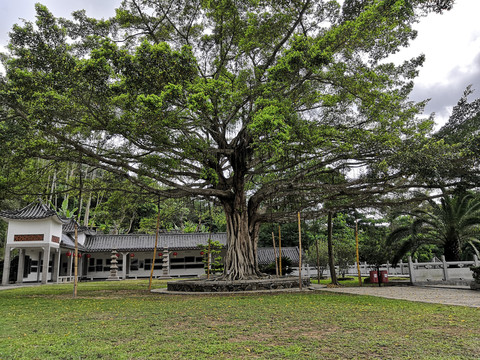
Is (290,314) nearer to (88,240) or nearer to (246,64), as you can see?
(246,64)

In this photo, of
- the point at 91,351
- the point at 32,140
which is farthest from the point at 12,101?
the point at 91,351

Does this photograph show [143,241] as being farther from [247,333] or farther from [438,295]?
[247,333]

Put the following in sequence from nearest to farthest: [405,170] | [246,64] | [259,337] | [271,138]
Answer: [259,337] < [271,138] < [405,170] < [246,64]

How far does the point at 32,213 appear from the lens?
72.9ft

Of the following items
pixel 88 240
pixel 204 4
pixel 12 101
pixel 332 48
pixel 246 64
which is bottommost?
pixel 88 240

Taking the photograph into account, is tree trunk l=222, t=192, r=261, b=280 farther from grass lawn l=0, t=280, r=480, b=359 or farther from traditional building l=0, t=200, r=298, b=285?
traditional building l=0, t=200, r=298, b=285

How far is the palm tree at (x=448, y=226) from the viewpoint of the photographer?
1631 cm

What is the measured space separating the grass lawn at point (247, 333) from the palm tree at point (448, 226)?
1035 cm

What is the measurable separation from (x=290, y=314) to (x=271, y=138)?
4871mm

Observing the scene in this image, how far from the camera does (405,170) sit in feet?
38.3

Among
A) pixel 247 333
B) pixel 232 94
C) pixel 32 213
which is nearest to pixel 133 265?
pixel 32 213

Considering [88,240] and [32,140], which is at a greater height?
[32,140]

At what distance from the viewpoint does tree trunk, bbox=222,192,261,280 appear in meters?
14.5

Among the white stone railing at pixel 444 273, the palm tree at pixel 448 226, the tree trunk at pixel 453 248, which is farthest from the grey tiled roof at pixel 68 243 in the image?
the tree trunk at pixel 453 248
